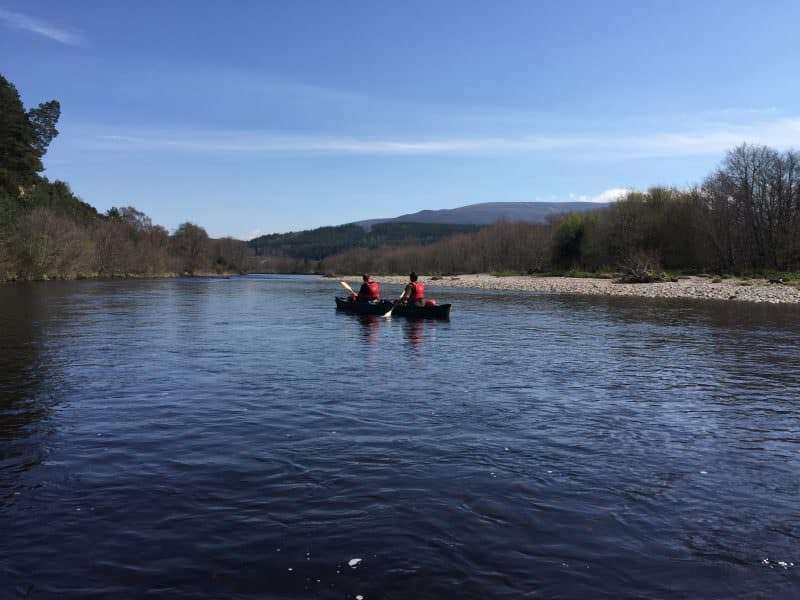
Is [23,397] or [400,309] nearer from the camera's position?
[23,397]

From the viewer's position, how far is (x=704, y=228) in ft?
213

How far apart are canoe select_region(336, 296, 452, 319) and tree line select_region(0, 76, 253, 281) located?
5302cm

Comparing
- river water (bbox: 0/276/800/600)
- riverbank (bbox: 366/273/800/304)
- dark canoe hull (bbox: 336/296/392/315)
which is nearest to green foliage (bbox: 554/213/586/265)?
riverbank (bbox: 366/273/800/304)

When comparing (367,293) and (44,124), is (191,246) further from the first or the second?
(367,293)

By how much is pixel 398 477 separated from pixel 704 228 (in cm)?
6689

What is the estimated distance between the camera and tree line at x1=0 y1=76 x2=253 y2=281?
71.8 metres

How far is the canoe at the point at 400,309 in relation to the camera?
2800 cm

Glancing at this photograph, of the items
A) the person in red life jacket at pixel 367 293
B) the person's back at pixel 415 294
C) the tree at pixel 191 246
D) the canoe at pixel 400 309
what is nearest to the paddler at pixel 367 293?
the person in red life jacket at pixel 367 293

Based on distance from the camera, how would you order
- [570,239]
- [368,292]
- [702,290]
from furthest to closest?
[570,239], [702,290], [368,292]

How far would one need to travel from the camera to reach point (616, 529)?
243 inches

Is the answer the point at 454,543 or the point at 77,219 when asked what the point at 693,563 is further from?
the point at 77,219

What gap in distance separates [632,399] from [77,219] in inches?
4342

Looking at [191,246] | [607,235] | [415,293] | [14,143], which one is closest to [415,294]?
[415,293]

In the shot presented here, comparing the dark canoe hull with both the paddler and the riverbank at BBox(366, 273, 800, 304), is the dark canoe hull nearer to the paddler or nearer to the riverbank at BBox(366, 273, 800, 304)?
the paddler
